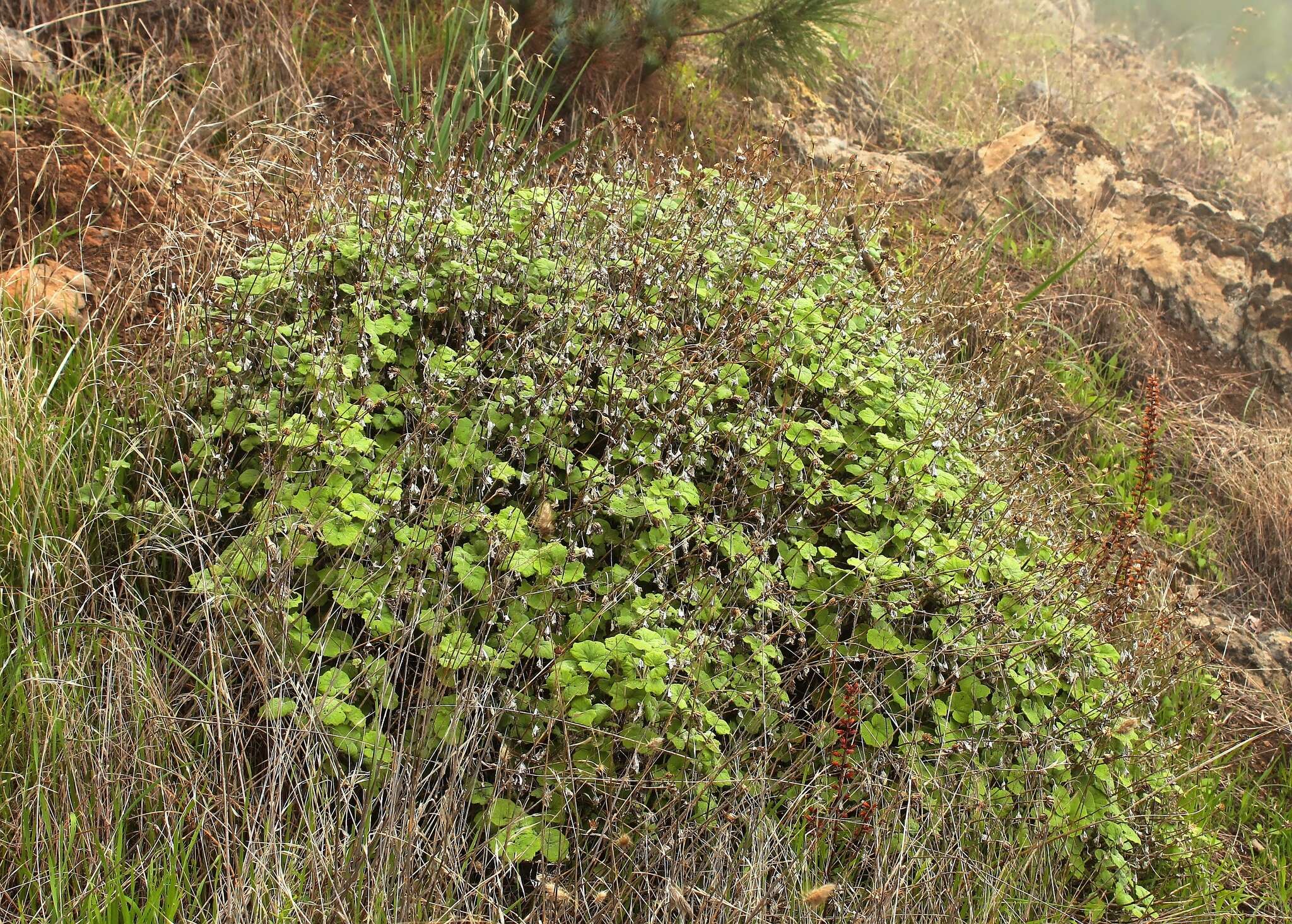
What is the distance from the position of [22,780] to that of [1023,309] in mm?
4326

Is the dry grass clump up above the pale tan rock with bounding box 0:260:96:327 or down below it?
above

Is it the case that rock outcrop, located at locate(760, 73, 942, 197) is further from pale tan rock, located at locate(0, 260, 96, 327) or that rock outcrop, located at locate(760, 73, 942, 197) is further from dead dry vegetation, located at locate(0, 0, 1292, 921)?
pale tan rock, located at locate(0, 260, 96, 327)

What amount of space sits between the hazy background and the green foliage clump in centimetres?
1289

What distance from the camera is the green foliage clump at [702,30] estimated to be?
4.90 m

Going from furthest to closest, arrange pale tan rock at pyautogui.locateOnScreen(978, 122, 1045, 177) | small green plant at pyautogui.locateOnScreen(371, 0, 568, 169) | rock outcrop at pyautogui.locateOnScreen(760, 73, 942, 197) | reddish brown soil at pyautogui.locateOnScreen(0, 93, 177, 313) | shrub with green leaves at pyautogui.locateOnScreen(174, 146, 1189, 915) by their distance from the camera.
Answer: pale tan rock at pyautogui.locateOnScreen(978, 122, 1045, 177)
rock outcrop at pyautogui.locateOnScreen(760, 73, 942, 197)
small green plant at pyautogui.locateOnScreen(371, 0, 568, 169)
reddish brown soil at pyautogui.locateOnScreen(0, 93, 177, 313)
shrub with green leaves at pyautogui.locateOnScreen(174, 146, 1189, 915)

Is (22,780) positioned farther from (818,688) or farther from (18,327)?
(818,688)

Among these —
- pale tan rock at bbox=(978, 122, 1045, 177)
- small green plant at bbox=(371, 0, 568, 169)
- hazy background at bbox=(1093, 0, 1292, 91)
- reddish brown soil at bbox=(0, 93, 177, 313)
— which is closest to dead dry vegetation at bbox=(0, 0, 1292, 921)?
reddish brown soil at bbox=(0, 93, 177, 313)

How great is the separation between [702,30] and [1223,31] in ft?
62.6

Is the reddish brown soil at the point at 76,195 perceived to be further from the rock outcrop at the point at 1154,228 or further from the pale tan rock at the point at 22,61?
the rock outcrop at the point at 1154,228

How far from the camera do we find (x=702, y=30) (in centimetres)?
510

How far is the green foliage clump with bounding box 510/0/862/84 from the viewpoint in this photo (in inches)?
193

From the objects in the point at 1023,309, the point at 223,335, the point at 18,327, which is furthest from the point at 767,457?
the point at 1023,309

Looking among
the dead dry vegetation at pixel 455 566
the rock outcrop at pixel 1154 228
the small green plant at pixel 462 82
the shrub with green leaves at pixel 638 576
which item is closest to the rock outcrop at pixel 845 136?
the dead dry vegetation at pixel 455 566

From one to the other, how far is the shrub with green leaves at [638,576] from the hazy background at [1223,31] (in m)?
15.6
